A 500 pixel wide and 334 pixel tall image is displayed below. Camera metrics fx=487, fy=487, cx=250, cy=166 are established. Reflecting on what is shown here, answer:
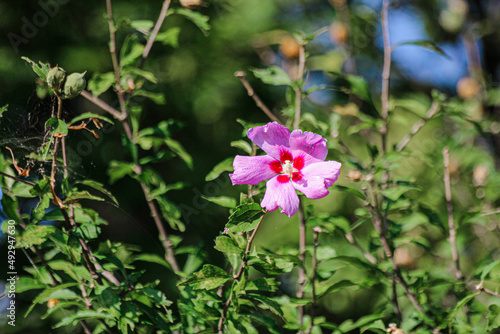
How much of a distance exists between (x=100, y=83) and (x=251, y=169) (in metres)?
0.59

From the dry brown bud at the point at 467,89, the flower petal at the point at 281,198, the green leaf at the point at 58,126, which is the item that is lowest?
the flower petal at the point at 281,198

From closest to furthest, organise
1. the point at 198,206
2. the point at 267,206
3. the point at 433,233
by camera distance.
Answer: the point at 267,206
the point at 198,206
the point at 433,233

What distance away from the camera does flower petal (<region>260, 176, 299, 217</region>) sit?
0.69 m

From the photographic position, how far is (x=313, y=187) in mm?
706

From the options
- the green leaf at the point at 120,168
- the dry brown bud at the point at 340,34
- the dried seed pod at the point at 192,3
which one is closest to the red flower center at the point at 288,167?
the green leaf at the point at 120,168

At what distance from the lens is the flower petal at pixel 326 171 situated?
700 millimetres

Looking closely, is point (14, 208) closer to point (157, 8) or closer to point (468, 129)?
point (468, 129)

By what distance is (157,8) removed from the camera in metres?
2.31

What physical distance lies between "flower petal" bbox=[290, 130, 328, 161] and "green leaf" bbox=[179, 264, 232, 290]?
0.75 ft

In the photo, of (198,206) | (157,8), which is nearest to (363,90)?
(198,206)

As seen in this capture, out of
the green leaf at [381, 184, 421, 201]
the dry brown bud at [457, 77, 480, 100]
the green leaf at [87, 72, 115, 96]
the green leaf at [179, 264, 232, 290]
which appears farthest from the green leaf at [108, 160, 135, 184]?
the dry brown bud at [457, 77, 480, 100]

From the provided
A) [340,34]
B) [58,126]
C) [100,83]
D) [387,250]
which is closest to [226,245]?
[58,126]

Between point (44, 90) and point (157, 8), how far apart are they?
1418 millimetres

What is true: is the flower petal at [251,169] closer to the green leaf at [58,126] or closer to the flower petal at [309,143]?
the flower petal at [309,143]
